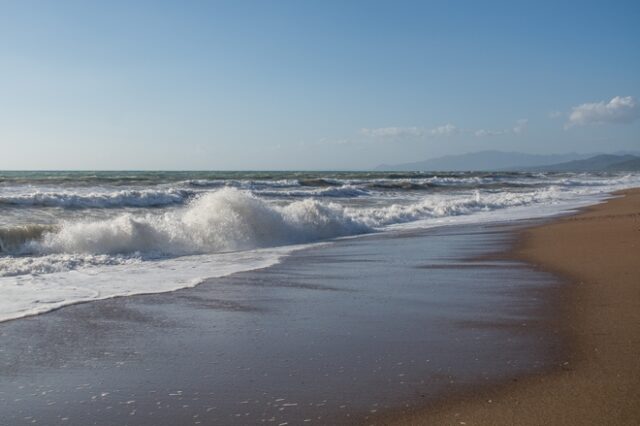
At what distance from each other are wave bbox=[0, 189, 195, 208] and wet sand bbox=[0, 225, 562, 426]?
16.5 metres

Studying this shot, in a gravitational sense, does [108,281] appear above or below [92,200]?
below

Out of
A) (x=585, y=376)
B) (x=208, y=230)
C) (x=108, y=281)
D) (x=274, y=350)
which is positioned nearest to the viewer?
(x=585, y=376)

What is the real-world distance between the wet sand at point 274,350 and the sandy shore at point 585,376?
0.65ft

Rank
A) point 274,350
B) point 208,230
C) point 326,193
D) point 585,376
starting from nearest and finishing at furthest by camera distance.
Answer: point 585,376 → point 274,350 → point 208,230 → point 326,193

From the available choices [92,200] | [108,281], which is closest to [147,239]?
[108,281]

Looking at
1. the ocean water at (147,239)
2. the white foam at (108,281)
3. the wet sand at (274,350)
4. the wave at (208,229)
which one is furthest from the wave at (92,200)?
the wet sand at (274,350)

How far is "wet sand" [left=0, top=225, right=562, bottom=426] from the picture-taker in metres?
3.78

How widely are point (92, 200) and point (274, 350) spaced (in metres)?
20.7

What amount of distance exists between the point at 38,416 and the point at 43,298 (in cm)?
391

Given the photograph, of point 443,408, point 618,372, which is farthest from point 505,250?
point 443,408

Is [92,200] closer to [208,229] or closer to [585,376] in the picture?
[208,229]

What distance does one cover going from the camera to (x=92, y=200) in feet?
77.9

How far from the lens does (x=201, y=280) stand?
8633 millimetres

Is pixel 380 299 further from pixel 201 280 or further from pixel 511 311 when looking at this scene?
pixel 201 280
